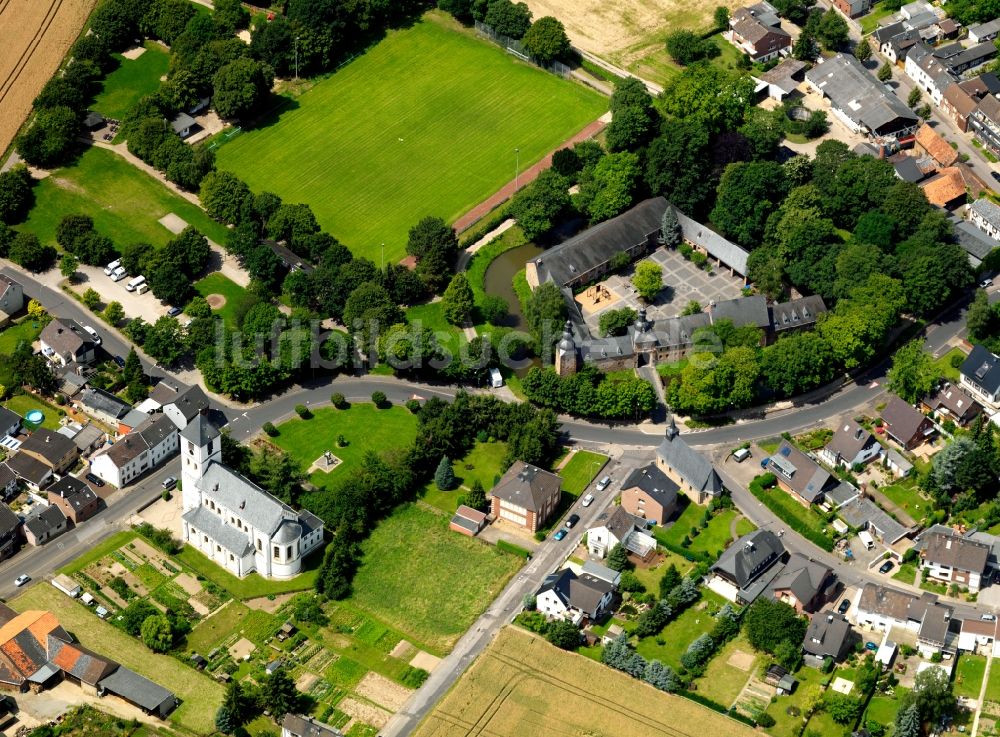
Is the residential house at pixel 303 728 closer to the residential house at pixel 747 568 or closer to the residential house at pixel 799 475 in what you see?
the residential house at pixel 747 568

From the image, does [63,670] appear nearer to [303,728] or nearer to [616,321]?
[303,728]

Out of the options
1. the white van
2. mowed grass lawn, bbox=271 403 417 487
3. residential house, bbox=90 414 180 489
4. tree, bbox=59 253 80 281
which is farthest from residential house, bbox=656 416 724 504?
tree, bbox=59 253 80 281

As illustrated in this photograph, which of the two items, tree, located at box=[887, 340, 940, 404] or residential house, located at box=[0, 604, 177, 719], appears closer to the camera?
residential house, located at box=[0, 604, 177, 719]

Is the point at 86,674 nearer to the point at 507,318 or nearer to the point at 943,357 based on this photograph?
the point at 507,318

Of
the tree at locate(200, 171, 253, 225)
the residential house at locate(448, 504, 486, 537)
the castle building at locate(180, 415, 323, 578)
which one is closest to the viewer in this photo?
the castle building at locate(180, 415, 323, 578)

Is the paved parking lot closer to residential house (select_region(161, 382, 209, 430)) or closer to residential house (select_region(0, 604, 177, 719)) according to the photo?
residential house (select_region(161, 382, 209, 430))

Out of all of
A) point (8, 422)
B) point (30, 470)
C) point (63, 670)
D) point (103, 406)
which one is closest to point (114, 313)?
point (103, 406)

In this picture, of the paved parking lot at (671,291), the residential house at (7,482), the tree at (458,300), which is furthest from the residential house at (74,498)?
the paved parking lot at (671,291)
